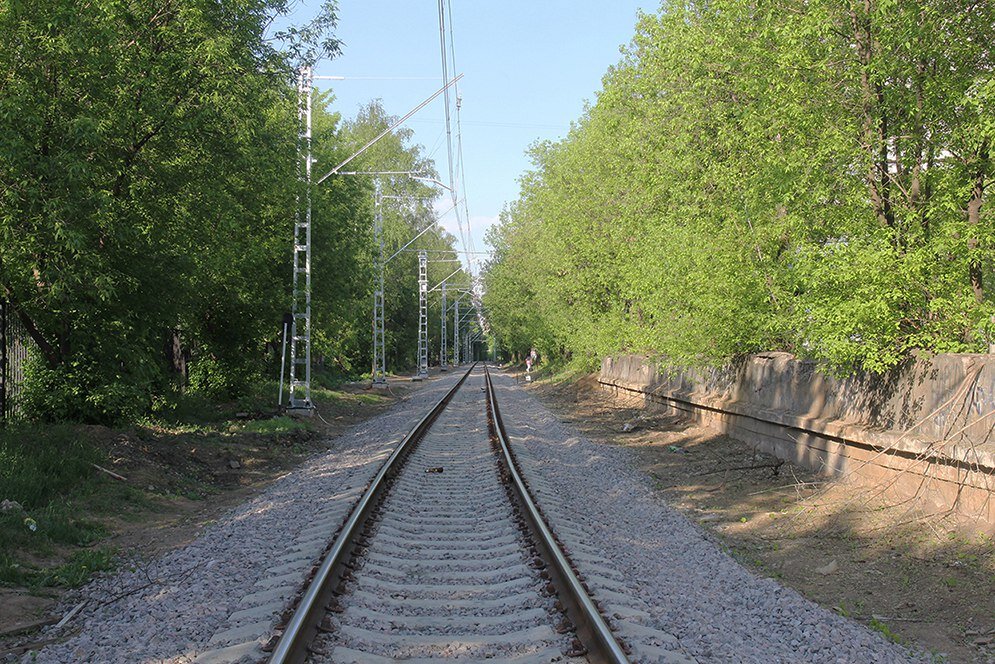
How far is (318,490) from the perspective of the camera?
11250 millimetres

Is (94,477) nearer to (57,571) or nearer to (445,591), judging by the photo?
(57,571)

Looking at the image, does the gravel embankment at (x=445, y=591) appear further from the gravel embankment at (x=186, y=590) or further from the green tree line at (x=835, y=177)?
the green tree line at (x=835, y=177)

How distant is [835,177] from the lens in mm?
9742

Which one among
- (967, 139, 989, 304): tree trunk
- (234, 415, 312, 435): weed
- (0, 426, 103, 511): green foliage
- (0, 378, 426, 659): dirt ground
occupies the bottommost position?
(0, 378, 426, 659): dirt ground

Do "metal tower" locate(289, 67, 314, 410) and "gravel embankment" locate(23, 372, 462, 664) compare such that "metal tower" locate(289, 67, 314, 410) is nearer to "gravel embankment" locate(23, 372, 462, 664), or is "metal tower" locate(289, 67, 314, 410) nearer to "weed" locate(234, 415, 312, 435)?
"weed" locate(234, 415, 312, 435)

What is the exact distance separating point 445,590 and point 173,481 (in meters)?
7.05

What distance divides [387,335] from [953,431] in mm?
49165

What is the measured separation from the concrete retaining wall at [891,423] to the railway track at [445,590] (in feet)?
13.0

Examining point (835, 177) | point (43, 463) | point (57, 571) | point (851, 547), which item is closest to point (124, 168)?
point (43, 463)

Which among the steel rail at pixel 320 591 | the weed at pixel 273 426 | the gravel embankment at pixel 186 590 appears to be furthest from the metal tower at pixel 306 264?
the steel rail at pixel 320 591

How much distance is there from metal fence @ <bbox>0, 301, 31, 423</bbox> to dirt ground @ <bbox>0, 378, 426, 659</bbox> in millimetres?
1329

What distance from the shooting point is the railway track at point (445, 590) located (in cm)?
495

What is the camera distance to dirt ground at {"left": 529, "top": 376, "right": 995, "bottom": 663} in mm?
6016

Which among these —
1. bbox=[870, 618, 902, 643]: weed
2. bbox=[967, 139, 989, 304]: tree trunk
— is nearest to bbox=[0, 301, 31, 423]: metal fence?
bbox=[870, 618, 902, 643]: weed
